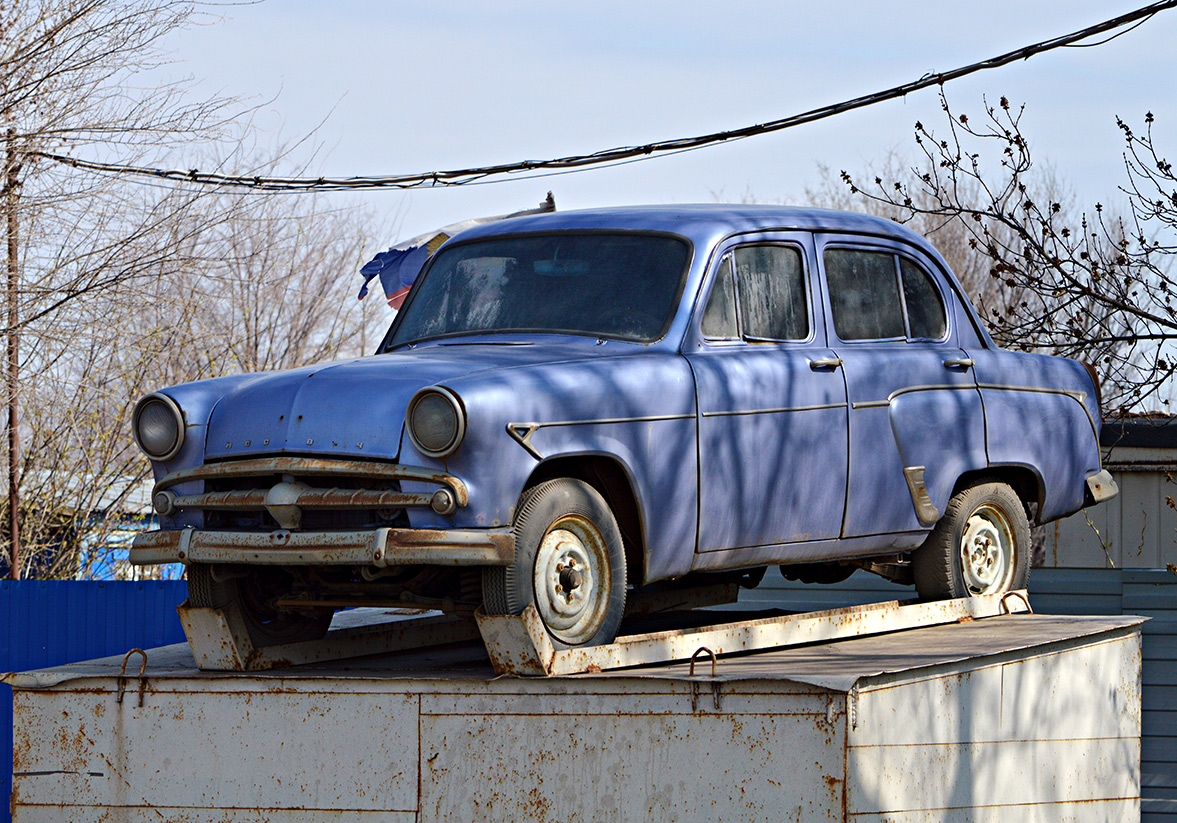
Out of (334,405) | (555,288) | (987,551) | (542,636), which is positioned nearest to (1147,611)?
(987,551)

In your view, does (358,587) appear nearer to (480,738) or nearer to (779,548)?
(480,738)

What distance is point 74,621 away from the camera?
9977 millimetres

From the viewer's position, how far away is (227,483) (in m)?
4.83

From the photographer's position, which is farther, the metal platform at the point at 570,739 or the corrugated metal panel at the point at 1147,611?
the corrugated metal panel at the point at 1147,611

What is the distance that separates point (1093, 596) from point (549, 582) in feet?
18.2

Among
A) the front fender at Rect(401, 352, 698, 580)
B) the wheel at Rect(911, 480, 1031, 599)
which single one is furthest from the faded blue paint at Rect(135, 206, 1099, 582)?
the wheel at Rect(911, 480, 1031, 599)

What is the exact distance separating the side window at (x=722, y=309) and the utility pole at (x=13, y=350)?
804cm

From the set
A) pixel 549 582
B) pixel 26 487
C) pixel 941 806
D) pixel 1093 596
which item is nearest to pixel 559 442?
pixel 549 582

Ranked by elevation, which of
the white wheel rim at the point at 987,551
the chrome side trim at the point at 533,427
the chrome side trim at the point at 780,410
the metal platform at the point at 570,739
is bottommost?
the metal platform at the point at 570,739

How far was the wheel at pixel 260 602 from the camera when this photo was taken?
5.00 metres

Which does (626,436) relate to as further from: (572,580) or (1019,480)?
(1019,480)

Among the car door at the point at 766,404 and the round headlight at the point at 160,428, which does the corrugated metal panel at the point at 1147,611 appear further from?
the round headlight at the point at 160,428

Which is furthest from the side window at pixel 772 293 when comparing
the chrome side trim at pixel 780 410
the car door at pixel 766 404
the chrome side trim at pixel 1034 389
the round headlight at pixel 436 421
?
the round headlight at pixel 436 421

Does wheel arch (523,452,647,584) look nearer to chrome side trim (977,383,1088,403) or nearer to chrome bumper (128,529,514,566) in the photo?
chrome bumper (128,529,514,566)
